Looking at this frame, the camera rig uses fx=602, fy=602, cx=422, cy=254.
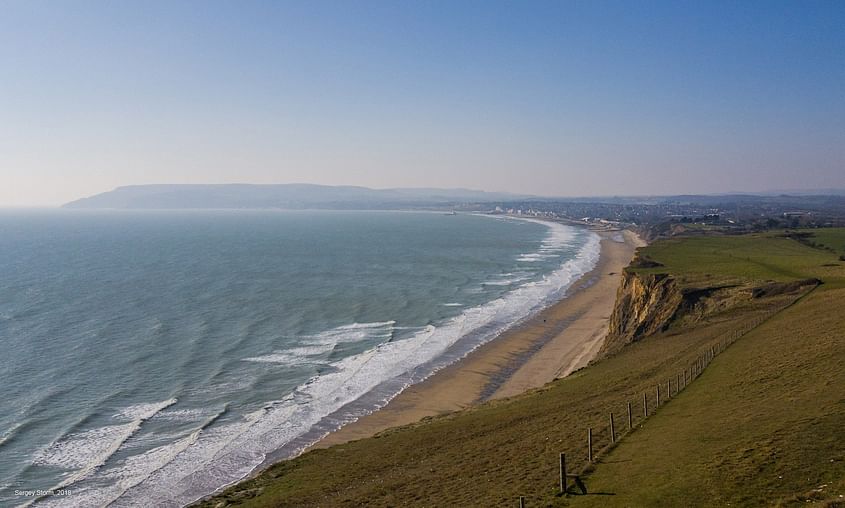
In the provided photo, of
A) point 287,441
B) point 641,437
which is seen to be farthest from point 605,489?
point 287,441

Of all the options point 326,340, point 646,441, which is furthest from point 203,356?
point 646,441

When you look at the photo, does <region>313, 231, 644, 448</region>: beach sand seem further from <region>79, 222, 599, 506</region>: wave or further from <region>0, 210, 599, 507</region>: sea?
<region>0, 210, 599, 507</region>: sea

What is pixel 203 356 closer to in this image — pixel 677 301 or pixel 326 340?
pixel 326 340

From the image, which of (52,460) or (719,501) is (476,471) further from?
(52,460)

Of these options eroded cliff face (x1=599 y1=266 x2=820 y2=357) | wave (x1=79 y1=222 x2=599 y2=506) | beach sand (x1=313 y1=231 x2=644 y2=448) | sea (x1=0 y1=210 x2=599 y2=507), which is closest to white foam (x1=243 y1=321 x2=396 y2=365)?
wave (x1=79 y1=222 x2=599 y2=506)

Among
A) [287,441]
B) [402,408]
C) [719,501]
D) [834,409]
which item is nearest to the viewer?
[719,501]
